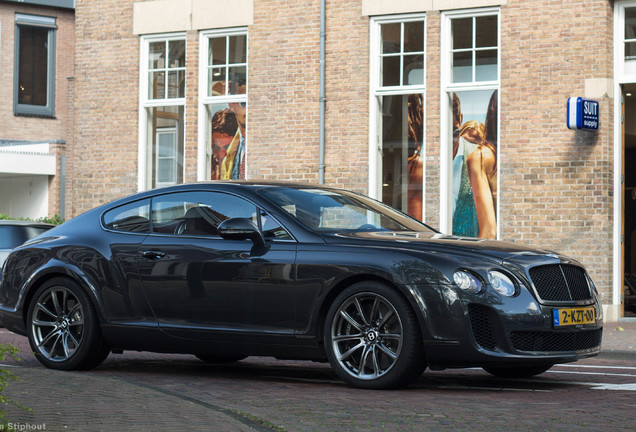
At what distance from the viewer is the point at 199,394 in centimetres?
738

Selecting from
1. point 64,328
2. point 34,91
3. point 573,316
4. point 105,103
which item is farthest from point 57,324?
point 34,91

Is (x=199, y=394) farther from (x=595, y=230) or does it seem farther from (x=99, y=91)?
(x=99, y=91)

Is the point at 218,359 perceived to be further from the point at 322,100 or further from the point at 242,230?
the point at 322,100

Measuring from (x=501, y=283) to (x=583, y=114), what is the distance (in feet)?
27.3

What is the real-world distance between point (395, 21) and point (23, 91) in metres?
17.8

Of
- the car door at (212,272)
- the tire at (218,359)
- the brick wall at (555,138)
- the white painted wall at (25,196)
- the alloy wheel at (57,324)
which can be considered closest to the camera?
the car door at (212,272)

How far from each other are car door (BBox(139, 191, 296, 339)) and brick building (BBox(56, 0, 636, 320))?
8174mm

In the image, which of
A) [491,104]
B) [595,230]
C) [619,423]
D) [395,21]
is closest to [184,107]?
[395,21]

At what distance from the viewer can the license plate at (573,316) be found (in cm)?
738

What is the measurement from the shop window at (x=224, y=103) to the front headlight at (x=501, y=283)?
11613 millimetres

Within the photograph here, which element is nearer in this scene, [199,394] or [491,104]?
[199,394]

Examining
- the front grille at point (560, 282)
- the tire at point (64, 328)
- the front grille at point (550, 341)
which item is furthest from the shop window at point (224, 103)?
the front grille at point (550, 341)

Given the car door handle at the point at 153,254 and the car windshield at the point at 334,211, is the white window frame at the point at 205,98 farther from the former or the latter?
the car door handle at the point at 153,254

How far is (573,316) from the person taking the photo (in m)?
7.52
